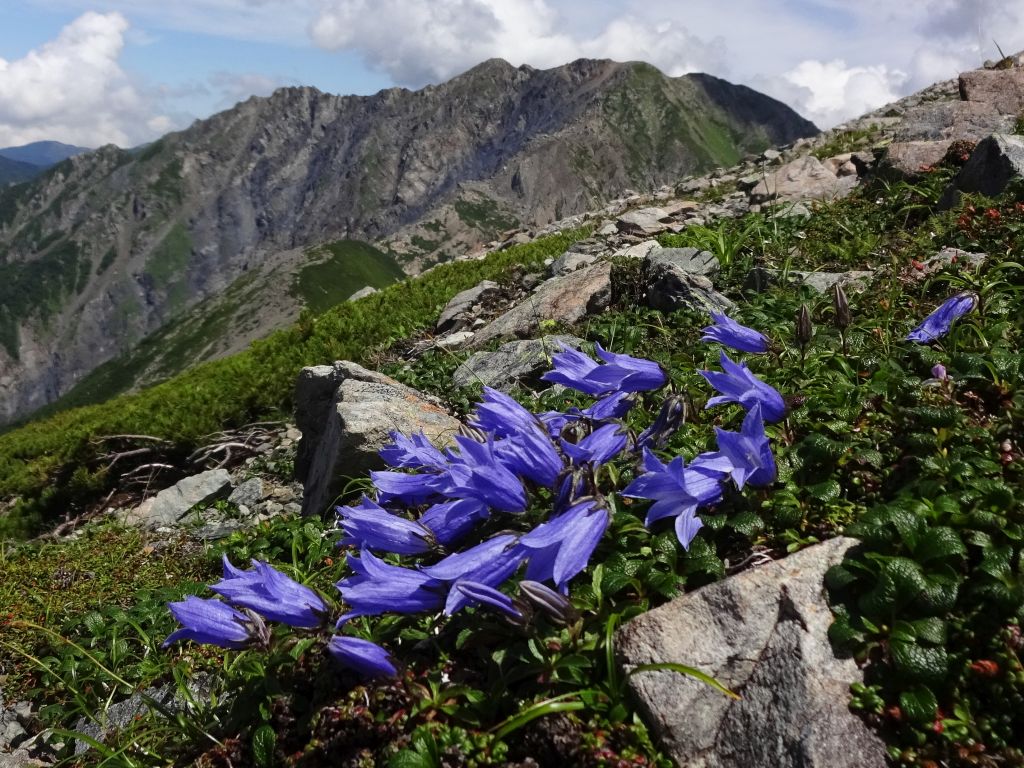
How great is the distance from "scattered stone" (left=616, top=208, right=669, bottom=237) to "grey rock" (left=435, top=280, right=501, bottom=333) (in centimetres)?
325

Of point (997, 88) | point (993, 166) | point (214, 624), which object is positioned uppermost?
point (997, 88)

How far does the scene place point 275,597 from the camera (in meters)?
2.30

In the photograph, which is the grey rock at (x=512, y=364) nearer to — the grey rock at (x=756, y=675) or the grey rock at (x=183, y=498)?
the grey rock at (x=183, y=498)

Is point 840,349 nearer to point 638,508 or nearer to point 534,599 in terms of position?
point 638,508

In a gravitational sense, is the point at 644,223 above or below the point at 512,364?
above

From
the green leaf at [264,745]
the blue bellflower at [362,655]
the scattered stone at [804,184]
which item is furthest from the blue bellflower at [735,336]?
the scattered stone at [804,184]

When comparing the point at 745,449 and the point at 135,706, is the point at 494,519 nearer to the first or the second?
the point at 745,449

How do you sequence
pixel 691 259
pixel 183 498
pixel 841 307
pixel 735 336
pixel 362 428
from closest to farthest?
1. pixel 735 336
2. pixel 841 307
3. pixel 362 428
4. pixel 183 498
5. pixel 691 259

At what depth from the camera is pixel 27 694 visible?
4242 mm

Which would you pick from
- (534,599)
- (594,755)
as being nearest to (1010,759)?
(594,755)

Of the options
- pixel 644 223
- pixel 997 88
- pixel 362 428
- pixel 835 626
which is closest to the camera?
pixel 835 626

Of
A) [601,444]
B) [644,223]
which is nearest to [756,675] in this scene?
[601,444]

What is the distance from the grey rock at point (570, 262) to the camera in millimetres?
10195

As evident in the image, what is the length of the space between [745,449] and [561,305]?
5.60 meters
